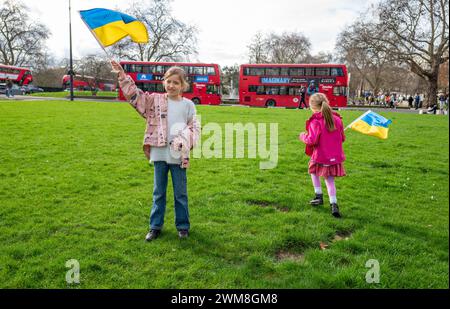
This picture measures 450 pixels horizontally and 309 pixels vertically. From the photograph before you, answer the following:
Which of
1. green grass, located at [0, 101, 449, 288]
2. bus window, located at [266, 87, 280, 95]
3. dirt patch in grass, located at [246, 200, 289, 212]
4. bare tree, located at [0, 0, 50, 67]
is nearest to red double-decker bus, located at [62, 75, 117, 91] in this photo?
bare tree, located at [0, 0, 50, 67]

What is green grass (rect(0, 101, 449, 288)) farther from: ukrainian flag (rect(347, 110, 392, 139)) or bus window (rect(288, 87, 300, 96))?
bus window (rect(288, 87, 300, 96))

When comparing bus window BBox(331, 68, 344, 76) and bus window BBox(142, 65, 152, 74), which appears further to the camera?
bus window BBox(142, 65, 152, 74)

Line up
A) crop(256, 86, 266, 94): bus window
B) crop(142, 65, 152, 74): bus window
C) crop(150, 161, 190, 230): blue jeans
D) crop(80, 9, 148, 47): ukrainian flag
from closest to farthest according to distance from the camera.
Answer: crop(150, 161, 190, 230): blue jeans < crop(80, 9, 148, 47): ukrainian flag < crop(256, 86, 266, 94): bus window < crop(142, 65, 152, 74): bus window

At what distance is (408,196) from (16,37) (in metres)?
76.5

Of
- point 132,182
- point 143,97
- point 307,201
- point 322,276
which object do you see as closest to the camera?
point 322,276

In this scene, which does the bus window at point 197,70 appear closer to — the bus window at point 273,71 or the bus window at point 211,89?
the bus window at point 211,89

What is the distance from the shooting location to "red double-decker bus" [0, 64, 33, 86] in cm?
5053

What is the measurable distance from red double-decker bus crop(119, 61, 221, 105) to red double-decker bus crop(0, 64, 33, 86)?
28623 mm

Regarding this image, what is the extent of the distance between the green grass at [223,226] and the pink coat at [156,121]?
3.44ft

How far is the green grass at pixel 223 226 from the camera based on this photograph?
125 inches

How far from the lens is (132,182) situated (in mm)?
6113

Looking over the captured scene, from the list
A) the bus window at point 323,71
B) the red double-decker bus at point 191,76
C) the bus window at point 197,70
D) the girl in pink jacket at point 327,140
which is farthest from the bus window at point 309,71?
the girl in pink jacket at point 327,140

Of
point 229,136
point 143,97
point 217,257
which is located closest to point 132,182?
point 143,97
